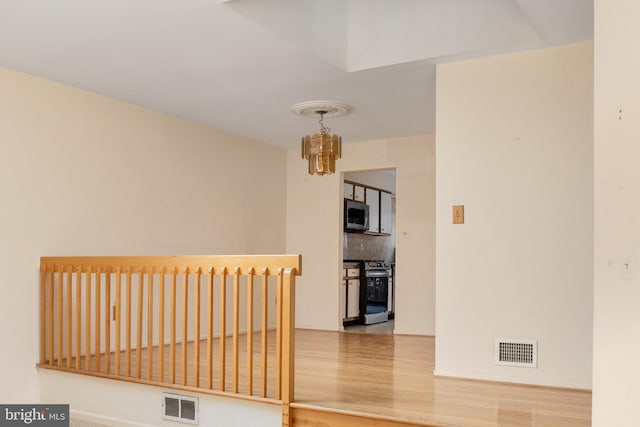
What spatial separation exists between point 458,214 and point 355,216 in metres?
3.74

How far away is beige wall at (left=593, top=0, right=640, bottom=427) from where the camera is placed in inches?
77.3

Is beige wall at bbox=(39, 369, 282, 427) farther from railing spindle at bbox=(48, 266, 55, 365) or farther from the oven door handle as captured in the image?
the oven door handle

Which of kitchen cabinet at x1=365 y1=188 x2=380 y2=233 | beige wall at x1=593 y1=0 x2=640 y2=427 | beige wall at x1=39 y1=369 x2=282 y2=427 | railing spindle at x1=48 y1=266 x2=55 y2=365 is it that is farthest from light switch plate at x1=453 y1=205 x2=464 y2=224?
kitchen cabinet at x1=365 y1=188 x2=380 y2=233

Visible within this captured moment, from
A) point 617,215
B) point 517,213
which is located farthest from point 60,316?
point 617,215

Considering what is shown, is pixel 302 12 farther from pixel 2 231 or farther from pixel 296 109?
pixel 2 231

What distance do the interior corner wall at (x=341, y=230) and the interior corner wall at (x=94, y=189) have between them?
0.75 meters

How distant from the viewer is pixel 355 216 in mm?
7582

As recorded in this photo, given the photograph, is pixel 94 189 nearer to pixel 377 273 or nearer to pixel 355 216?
pixel 355 216

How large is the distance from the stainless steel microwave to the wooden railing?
8.54ft

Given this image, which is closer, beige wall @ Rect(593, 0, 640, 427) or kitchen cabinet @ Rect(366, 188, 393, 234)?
beige wall @ Rect(593, 0, 640, 427)

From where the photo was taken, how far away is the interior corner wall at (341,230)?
621cm

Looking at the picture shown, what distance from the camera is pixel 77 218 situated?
4500mm

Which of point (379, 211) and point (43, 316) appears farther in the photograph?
point (379, 211)

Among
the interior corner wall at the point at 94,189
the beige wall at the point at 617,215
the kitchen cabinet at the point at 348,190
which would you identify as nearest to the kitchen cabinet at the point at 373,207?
the kitchen cabinet at the point at 348,190
